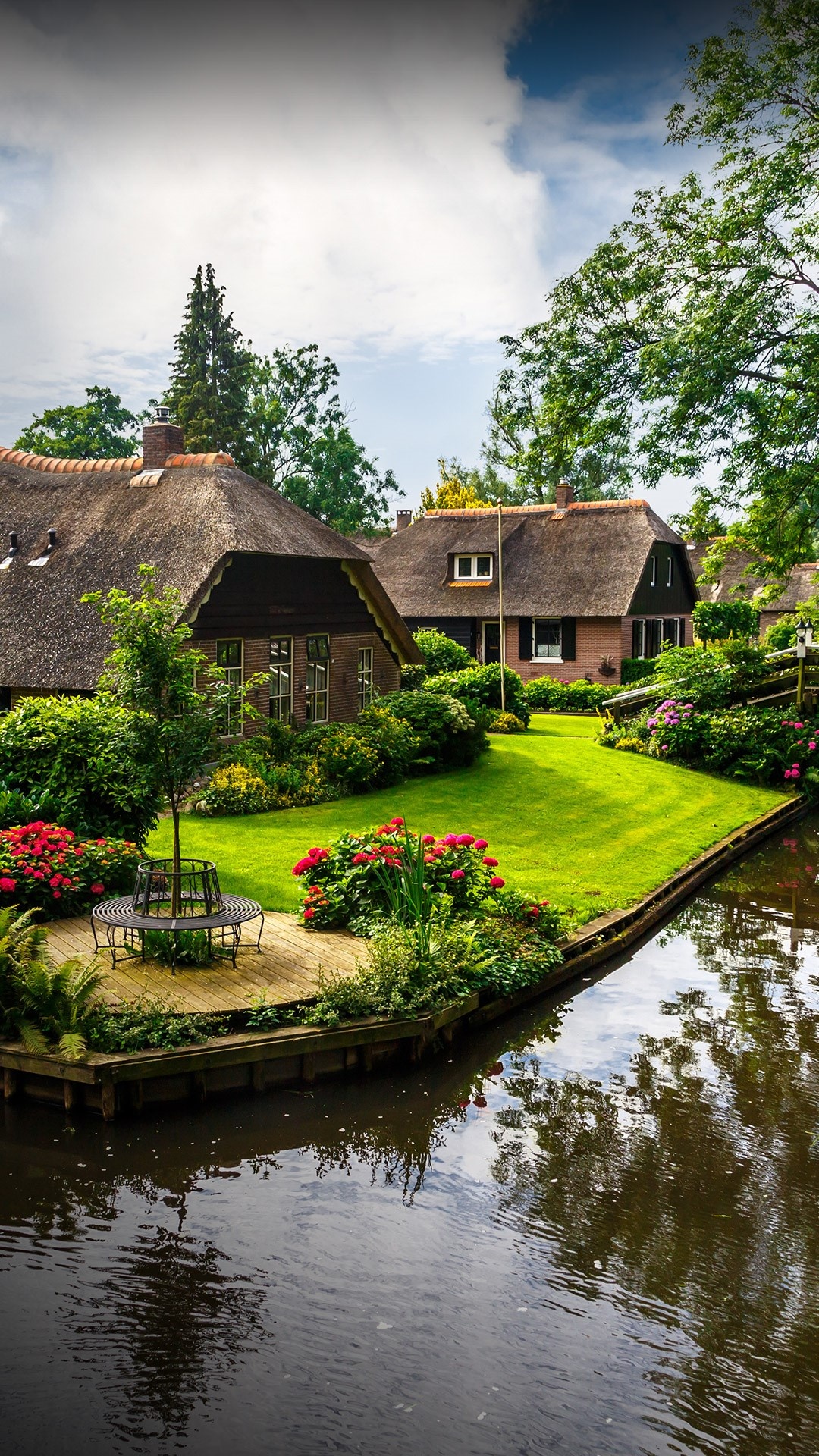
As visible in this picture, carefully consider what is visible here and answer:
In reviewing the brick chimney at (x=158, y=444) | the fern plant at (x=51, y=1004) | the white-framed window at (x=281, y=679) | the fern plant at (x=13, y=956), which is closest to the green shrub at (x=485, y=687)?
the white-framed window at (x=281, y=679)

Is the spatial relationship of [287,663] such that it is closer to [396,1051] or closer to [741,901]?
[741,901]

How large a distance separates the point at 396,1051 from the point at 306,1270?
3223mm

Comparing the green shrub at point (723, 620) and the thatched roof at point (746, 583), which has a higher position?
the thatched roof at point (746, 583)

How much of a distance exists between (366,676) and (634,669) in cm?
1498

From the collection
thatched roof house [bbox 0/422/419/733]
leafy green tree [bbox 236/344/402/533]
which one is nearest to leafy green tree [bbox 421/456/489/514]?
leafy green tree [bbox 236/344/402/533]

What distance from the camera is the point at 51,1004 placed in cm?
913

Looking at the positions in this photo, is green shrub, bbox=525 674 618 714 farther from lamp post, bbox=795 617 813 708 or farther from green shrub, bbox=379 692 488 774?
green shrub, bbox=379 692 488 774

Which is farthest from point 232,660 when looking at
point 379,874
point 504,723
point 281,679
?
point 379,874

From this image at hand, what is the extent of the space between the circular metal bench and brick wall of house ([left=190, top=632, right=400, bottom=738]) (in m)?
9.52

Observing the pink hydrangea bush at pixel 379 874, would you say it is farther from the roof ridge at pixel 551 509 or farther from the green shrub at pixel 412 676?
the roof ridge at pixel 551 509

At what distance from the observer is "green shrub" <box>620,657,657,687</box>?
38.0 metres

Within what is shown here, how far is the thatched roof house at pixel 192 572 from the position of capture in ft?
65.4

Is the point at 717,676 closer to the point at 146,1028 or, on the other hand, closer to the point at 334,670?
the point at 334,670

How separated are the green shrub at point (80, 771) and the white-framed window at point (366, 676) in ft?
41.6
